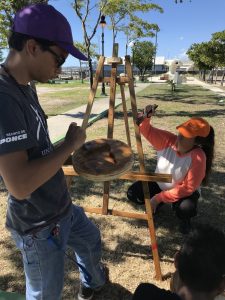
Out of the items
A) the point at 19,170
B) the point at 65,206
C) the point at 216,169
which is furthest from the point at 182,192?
the point at 216,169

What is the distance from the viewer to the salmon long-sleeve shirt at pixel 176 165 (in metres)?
3.28

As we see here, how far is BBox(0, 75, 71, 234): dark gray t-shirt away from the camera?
4.69 feet

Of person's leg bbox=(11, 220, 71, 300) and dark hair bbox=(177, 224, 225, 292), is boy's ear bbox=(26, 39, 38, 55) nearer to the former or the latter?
person's leg bbox=(11, 220, 71, 300)

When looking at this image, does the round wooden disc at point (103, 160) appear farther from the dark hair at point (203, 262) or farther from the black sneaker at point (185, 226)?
the black sneaker at point (185, 226)

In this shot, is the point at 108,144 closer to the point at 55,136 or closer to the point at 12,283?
Result: the point at 12,283

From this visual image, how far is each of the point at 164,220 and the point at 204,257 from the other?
266cm

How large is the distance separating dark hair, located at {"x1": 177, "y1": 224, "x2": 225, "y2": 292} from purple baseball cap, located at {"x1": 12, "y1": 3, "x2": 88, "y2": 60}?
1.13 metres

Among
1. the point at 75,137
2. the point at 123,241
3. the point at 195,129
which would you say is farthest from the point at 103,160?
the point at 123,241

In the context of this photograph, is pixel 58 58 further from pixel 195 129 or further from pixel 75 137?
pixel 195 129

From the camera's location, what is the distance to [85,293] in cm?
275

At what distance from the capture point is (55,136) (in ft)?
27.6

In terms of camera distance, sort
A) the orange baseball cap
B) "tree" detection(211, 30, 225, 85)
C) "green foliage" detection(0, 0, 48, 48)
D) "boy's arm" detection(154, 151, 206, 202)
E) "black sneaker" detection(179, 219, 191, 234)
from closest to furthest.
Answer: the orange baseball cap → "boy's arm" detection(154, 151, 206, 202) → "black sneaker" detection(179, 219, 191, 234) → "green foliage" detection(0, 0, 48, 48) → "tree" detection(211, 30, 225, 85)

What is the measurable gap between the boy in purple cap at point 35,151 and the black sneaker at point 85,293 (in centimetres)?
83

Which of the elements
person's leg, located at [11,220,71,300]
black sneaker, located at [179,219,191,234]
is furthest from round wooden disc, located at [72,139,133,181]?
black sneaker, located at [179,219,191,234]
